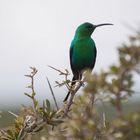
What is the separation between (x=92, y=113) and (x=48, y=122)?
1012 mm

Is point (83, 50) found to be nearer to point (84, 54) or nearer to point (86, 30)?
point (84, 54)

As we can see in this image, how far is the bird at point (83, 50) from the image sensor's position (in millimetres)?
6082

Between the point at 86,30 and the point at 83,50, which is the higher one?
the point at 86,30

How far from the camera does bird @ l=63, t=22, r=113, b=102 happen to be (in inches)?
239

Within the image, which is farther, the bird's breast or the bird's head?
the bird's head

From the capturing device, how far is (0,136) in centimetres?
218

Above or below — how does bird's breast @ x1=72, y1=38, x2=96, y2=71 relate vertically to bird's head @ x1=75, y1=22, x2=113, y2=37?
below

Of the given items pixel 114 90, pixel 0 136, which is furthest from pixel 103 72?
pixel 0 136

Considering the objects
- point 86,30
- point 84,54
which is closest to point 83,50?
point 84,54

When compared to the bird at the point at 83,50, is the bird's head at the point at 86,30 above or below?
above

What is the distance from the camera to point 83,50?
245 inches

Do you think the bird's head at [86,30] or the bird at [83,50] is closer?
the bird at [83,50]

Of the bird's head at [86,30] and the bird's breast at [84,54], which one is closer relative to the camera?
the bird's breast at [84,54]

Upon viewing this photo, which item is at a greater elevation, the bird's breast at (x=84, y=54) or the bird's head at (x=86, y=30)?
the bird's head at (x=86, y=30)
